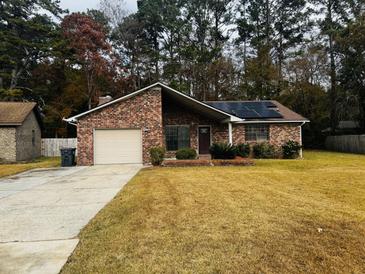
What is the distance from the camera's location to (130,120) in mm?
17047

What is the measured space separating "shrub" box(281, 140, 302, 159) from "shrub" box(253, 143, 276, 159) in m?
0.72

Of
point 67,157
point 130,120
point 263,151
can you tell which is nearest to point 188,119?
point 130,120

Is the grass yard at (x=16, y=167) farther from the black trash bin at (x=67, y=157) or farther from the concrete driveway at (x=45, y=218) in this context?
the concrete driveway at (x=45, y=218)

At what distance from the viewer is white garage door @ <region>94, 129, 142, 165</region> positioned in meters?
17.2

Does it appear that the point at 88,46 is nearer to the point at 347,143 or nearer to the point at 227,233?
the point at 347,143

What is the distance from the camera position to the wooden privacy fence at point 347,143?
75.8ft

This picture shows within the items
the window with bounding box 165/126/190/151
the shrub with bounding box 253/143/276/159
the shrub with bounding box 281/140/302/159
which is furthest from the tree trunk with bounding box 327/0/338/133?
the window with bounding box 165/126/190/151

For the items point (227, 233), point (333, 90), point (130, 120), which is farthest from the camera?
point (333, 90)

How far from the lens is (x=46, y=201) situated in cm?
757

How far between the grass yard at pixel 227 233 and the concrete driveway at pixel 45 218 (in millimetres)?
292

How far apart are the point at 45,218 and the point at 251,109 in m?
17.6

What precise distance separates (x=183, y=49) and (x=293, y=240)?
97.0ft

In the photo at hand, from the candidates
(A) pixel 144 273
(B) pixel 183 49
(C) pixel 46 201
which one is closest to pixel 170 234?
(A) pixel 144 273

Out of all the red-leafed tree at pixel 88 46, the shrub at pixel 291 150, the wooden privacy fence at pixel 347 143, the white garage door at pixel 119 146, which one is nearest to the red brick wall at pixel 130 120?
the white garage door at pixel 119 146
